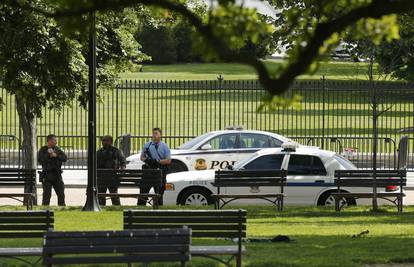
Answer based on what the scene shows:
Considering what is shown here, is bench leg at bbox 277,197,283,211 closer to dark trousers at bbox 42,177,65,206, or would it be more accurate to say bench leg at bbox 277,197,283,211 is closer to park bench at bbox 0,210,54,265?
dark trousers at bbox 42,177,65,206

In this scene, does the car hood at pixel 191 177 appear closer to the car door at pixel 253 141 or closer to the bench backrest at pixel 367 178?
the bench backrest at pixel 367 178

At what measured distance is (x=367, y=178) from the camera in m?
20.7

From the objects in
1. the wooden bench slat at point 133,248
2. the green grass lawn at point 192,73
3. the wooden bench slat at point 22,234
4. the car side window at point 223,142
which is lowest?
the wooden bench slat at point 22,234

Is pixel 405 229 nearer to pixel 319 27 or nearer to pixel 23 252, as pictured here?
pixel 23 252

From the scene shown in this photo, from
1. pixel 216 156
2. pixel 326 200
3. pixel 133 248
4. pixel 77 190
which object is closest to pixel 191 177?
pixel 326 200

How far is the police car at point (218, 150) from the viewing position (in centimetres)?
2609

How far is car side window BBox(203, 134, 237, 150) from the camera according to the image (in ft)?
87.3

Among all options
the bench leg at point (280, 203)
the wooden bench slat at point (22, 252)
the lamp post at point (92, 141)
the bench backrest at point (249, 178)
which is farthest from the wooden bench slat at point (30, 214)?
the bench backrest at point (249, 178)

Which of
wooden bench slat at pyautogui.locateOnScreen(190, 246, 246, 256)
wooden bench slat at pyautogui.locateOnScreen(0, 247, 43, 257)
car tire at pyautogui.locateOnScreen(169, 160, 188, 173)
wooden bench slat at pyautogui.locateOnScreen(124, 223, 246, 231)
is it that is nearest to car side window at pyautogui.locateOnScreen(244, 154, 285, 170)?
car tire at pyautogui.locateOnScreen(169, 160, 188, 173)

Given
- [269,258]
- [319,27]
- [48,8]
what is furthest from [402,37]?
[319,27]

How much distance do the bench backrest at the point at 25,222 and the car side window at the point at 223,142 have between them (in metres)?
14.3

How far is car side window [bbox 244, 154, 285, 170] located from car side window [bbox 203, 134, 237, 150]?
14.6 ft

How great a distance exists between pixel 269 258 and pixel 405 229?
4460mm

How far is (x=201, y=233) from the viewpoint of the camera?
1242cm
